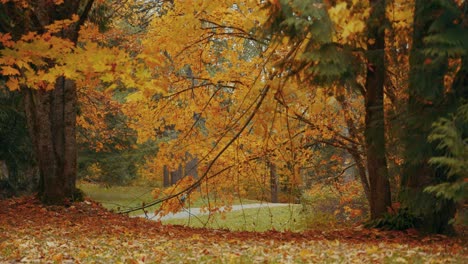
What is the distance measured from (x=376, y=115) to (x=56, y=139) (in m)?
6.73

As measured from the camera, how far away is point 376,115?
9336 millimetres

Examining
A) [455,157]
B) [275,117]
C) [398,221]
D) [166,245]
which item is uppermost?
[275,117]

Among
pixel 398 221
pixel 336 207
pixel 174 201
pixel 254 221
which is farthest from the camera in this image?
pixel 254 221

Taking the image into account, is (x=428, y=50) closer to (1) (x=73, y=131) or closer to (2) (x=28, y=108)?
(1) (x=73, y=131)

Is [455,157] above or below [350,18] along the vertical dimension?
below

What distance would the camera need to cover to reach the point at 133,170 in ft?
102

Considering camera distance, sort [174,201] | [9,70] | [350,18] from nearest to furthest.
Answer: [350,18]
[9,70]
[174,201]

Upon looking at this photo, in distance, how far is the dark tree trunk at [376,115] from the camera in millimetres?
8352

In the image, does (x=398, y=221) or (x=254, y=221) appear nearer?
(x=398, y=221)

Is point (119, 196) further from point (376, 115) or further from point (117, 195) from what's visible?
point (376, 115)

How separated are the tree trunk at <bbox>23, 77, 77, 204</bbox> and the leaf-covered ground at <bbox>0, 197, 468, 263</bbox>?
2.59ft

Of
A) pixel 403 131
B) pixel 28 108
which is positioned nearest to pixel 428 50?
pixel 403 131

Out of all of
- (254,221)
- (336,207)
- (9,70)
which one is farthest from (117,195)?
(9,70)

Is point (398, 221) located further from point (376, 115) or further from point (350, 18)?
point (350, 18)
